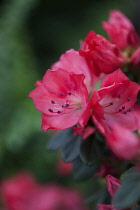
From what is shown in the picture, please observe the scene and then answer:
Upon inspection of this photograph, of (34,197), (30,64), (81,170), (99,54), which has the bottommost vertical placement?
(34,197)

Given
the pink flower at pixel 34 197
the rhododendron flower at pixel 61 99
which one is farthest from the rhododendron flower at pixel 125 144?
the pink flower at pixel 34 197

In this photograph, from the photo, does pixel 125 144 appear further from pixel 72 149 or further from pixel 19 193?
pixel 19 193

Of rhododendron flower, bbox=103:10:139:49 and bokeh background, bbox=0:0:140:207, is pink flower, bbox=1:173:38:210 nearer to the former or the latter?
bokeh background, bbox=0:0:140:207

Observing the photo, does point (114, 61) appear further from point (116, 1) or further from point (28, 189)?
point (116, 1)

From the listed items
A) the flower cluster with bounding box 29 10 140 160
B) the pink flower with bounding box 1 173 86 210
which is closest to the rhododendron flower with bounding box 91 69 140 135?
the flower cluster with bounding box 29 10 140 160

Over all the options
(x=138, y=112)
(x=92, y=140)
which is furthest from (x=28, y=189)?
(x=138, y=112)

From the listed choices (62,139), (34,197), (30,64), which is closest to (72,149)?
(62,139)
